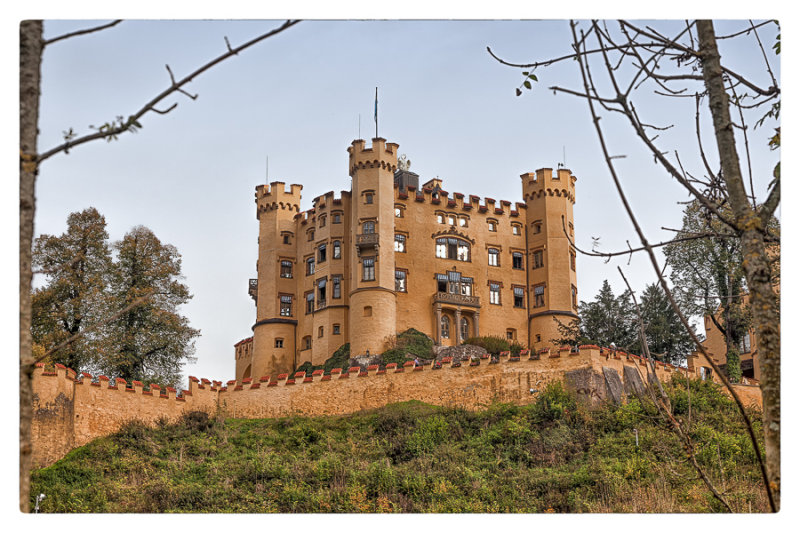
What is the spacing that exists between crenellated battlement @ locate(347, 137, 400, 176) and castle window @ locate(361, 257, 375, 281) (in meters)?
3.31

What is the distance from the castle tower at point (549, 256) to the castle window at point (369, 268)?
6.14 m

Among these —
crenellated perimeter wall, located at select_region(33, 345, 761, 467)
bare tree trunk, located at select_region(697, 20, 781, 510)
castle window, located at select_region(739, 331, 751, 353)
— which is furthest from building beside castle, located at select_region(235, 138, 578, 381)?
bare tree trunk, located at select_region(697, 20, 781, 510)

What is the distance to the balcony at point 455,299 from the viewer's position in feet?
109

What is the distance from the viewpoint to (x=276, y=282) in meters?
35.2

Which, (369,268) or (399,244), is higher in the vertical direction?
(399,244)

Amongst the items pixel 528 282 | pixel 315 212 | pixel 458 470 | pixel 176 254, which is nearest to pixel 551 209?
pixel 528 282

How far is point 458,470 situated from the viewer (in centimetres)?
1822

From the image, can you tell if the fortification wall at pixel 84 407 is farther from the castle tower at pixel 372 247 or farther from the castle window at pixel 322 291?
the castle window at pixel 322 291

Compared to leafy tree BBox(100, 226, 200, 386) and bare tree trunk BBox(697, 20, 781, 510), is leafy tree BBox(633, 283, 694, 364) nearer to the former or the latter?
leafy tree BBox(100, 226, 200, 386)

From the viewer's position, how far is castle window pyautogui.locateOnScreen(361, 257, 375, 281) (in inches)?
1289

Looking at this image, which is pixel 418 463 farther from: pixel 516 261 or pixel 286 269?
pixel 286 269

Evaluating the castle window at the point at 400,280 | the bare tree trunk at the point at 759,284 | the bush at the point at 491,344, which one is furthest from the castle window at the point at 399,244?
the bare tree trunk at the point at 759,284

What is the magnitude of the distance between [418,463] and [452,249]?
16.0 meters

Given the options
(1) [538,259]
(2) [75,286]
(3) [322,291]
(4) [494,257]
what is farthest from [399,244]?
(2) [75,286]
